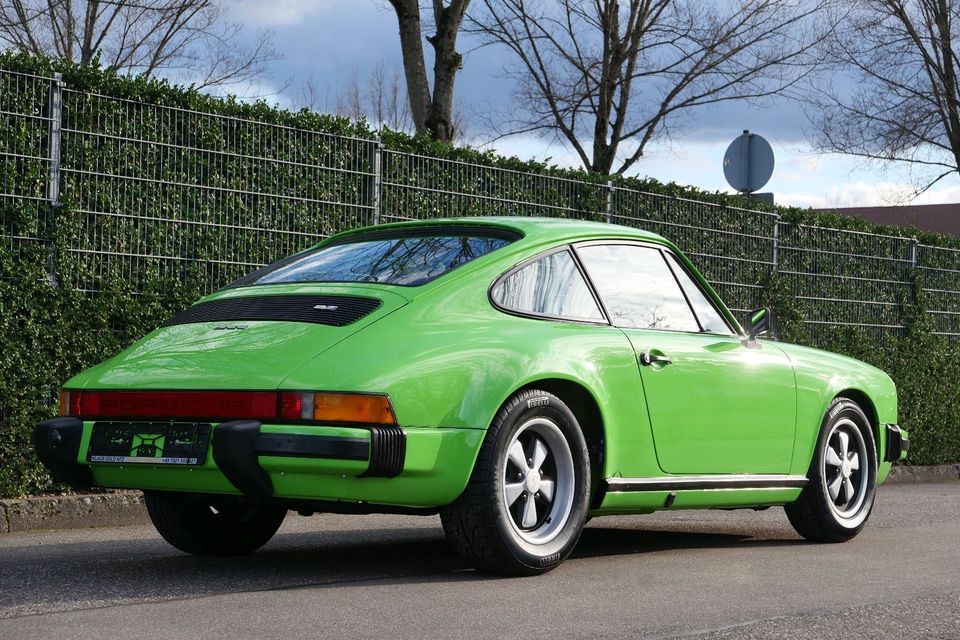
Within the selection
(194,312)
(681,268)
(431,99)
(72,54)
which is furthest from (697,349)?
(72,54)

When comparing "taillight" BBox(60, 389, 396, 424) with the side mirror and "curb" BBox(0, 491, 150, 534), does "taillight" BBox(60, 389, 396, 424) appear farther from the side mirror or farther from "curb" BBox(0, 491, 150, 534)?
"curb" BBox(0, 491, 150, 534)

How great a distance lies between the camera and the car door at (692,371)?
6.57 m

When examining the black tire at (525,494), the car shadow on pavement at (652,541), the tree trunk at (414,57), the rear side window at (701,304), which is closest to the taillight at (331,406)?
the black tire at (525,494)

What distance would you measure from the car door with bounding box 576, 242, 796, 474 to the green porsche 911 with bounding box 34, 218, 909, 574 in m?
0.01

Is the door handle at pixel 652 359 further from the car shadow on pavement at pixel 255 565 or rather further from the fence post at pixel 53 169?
the fence post at pixel 53 169

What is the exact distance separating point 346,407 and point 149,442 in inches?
33.1

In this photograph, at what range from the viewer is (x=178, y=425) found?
5473 mm

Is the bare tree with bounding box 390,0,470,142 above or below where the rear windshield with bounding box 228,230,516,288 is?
above

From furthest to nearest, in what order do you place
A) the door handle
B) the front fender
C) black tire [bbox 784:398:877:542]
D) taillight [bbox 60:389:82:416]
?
black tire [bbox 784:398:877:542] < the front fender < the door handle < taillight [bbox 60:389:82:416]

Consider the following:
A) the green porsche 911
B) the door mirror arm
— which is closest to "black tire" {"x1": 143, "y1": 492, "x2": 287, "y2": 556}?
the green porsche 911

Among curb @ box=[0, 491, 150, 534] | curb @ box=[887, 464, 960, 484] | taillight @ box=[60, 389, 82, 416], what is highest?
taillight @ box=[60, 389, 82, 416]

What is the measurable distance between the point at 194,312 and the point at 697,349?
7.69 ft

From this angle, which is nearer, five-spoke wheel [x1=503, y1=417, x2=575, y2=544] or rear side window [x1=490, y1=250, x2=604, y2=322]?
five-spoke wheel [x1=503, y1=417, x2=575, y2=544]

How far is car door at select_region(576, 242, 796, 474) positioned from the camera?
259 inches
